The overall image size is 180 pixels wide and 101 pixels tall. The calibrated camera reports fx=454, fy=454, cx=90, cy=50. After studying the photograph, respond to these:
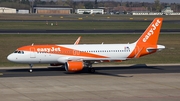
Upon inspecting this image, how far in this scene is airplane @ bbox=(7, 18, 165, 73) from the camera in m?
48.7

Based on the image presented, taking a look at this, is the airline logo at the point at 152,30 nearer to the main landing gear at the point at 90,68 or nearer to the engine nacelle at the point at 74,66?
A: the main landing gear at the point at 90,68

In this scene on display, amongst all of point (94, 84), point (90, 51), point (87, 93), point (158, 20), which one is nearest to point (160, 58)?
point (158, 20)

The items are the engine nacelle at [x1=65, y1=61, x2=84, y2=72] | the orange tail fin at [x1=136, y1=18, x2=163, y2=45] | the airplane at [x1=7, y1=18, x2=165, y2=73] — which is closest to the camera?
the engine nacelle at [x1=65, y1=61, x2=84, y2=72]

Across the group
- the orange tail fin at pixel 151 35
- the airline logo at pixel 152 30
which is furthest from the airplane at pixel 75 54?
the airline logo at pixel 152 30

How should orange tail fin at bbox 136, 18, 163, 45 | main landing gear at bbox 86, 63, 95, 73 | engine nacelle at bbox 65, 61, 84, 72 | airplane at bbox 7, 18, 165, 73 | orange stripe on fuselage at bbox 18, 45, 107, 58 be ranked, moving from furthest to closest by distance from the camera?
1. orange tail fin at bbox 136, 18, 163, 45
2. main landing gear at bbox 86, 63, 95, 73
3. orange stripe on fuselage at bbox 18, 45, 107, 58
4. airplane at bbox 7, 18, 165, 73
5. engine nacelle at bbox 65, 61, 84, 72

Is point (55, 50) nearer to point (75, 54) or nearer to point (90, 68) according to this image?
point (75, 54)

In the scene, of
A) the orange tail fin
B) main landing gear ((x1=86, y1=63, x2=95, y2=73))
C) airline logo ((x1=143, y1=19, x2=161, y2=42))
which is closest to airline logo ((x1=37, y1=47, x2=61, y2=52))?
main landing gear ((x1=86, y1=63, x2=95, y2=73))

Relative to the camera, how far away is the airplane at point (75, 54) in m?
48.7

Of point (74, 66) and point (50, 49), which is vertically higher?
point (50, 49)

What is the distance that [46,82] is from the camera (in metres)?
42.9

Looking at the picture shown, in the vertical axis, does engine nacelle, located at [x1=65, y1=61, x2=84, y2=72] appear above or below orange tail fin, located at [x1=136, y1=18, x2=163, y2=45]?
below

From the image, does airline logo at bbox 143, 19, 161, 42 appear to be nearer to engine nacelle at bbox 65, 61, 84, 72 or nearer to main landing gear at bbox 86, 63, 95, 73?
main landing gear at bbox 86, 63, 95, 73

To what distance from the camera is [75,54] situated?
49.8 metres

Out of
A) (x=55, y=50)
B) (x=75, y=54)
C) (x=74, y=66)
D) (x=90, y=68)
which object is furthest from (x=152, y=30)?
(x=55, y=50)
